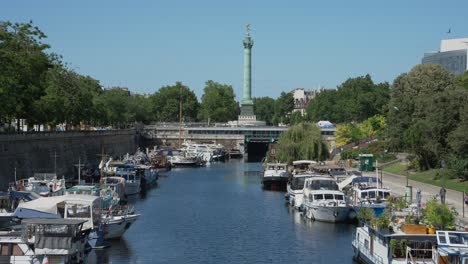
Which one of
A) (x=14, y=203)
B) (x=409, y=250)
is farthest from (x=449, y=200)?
(x=14, y=203)

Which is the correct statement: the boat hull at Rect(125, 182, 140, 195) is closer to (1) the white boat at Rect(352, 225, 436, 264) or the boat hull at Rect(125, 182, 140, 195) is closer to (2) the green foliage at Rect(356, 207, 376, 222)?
(2) the green foliage at Rect(356, 207, 376, 222)

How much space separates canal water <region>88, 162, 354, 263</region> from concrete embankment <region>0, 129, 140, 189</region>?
11.0 m

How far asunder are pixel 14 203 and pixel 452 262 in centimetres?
2943

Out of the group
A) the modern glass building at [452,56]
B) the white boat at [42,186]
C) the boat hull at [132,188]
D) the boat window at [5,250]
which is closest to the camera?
the boat window at [5,250]

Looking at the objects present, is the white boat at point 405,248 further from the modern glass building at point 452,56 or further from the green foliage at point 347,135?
the modern glass building at point 452,56

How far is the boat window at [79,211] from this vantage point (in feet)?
147

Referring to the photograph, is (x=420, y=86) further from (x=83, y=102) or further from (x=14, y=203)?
(x=14, y=203)

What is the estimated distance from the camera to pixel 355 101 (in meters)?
170

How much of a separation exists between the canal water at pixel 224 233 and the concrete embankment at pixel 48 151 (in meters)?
11.0

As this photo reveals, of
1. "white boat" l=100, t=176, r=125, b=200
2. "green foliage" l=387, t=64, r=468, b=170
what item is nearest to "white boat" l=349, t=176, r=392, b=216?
"green foliage" l=387, t=64, r=468, b=170

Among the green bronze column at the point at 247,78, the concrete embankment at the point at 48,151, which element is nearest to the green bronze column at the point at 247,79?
the green bronze column at the point at 247,78

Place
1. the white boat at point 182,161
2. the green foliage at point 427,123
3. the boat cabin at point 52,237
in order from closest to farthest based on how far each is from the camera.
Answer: the boat cabin at point 52,237 < the green foliage at point 427,123 < the white boat at point 182,161

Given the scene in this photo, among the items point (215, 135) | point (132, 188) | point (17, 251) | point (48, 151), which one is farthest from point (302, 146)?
point (215, 135)

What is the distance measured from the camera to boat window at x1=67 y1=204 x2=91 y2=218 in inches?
1765
